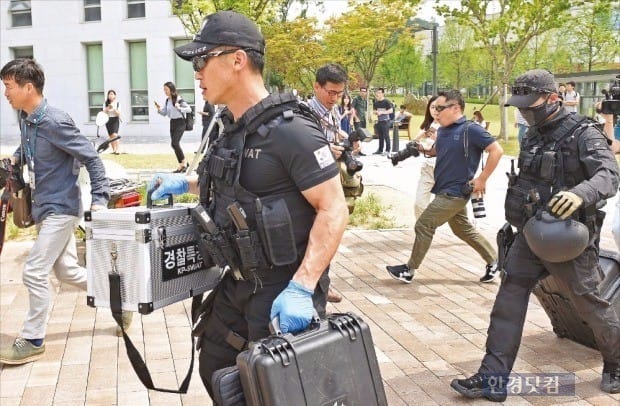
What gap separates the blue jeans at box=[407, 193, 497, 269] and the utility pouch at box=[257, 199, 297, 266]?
12.5 feet

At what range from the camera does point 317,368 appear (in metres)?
2.23

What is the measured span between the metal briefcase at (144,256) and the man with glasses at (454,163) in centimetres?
361

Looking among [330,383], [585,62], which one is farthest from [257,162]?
[585,62]

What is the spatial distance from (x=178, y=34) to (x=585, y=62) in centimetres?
2197

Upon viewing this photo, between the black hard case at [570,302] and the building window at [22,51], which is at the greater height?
the building window at [22,51]

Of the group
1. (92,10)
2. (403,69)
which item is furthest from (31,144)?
(403,69)

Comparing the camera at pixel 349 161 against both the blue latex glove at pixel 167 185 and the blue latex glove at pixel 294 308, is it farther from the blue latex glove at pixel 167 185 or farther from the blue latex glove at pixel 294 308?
the blue latex glove at pixel 294 308

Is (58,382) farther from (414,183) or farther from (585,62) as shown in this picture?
(585,62)

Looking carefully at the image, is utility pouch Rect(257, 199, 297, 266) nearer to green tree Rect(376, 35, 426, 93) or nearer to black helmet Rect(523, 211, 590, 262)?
black helmet Rect(523, 211, 590, 262)

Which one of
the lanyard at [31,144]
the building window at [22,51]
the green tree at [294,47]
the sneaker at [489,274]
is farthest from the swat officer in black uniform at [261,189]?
the building window at [22,51]

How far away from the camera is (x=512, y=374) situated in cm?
428

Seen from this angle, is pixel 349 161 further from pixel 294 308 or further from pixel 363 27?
pixel 363 27

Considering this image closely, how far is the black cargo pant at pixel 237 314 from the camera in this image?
264 centimetres

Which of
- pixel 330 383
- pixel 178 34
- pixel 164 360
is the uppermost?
pixel 178 34
